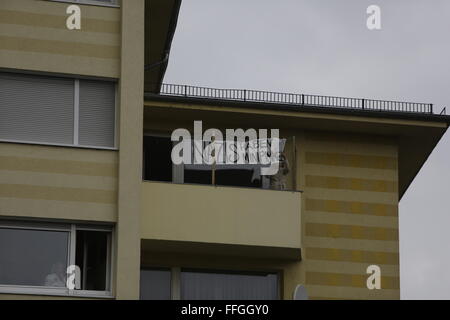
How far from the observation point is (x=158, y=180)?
29.1 meters

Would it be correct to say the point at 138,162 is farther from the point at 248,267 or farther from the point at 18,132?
the point at 248,267

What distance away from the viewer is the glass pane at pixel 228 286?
93.4 ft

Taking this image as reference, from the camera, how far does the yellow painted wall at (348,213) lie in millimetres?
28922

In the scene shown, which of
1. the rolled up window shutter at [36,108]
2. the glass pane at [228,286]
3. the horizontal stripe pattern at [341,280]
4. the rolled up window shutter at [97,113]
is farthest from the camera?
the horizontal stripe pattern at [341,280]

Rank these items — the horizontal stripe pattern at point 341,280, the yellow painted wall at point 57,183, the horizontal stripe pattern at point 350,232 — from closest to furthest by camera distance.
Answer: the yellow painted wall at point 57,183 → the horizontal stripe pattern at point 341,280 → the horizontal stripe pattern at point 350,232

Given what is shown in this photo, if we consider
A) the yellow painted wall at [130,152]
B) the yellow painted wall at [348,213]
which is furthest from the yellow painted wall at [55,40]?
the yellow painted wall at [348,213]

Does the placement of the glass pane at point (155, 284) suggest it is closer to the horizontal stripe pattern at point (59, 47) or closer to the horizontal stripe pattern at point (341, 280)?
the horizontal stripe pattern at point (341, 280)

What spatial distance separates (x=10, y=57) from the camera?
2444 cm

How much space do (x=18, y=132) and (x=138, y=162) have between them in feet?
7.06

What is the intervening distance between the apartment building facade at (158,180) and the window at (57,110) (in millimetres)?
24

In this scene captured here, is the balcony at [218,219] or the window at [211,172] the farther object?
the window at [211,172]

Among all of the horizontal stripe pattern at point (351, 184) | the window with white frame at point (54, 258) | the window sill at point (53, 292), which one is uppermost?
the horizontal stripe pattern at point (351, 184)

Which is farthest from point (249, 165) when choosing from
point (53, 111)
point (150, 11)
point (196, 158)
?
point (53, 111)

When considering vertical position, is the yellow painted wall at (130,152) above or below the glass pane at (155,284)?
above
